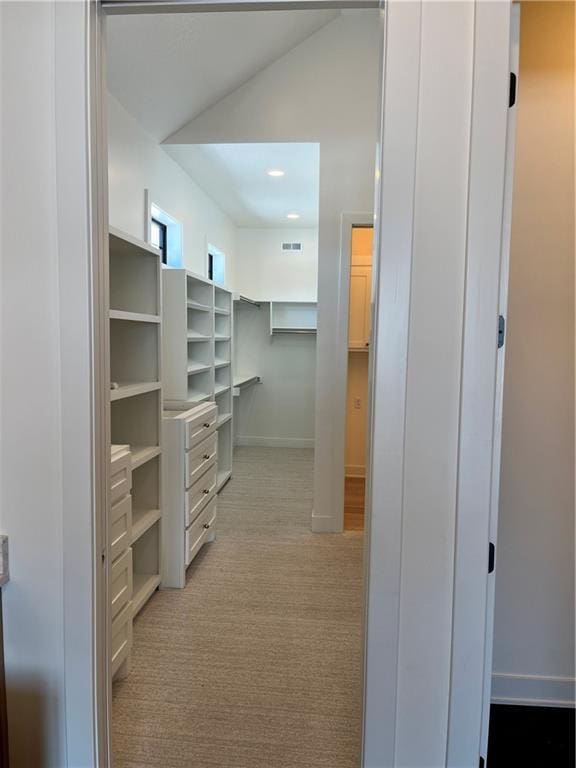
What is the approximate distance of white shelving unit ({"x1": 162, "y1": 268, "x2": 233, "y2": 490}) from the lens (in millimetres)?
3311

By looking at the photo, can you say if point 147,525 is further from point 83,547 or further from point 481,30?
point 481,30

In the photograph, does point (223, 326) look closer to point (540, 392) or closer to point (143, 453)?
point (143, 453)

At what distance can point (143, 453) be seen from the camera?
2.39m

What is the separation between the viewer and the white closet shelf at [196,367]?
359 centimetres

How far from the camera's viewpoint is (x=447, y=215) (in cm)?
104

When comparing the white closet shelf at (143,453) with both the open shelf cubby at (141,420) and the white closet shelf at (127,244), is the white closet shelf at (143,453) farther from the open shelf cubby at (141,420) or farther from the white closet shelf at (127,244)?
the white closet shelf at (127,244)

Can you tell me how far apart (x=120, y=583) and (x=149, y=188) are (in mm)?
2525

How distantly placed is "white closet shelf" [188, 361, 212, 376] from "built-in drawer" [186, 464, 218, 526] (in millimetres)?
792

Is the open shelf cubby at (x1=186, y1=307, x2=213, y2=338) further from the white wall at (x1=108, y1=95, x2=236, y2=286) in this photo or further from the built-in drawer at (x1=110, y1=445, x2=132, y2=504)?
the built-in drawer at (x1=110, y1=445, x2=132, y2=504)

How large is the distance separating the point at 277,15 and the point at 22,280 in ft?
8.53

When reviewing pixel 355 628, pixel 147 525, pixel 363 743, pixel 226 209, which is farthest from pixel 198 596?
pixel 226 209

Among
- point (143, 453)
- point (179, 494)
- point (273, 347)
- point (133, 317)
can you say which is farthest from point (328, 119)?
point (273, 347)

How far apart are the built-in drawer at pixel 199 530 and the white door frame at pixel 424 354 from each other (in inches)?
60.6

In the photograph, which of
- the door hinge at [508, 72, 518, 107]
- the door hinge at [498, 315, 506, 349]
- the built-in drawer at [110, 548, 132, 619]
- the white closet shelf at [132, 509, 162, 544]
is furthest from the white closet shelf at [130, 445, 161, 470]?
the door hinge at [508, 72, 518, 107]
